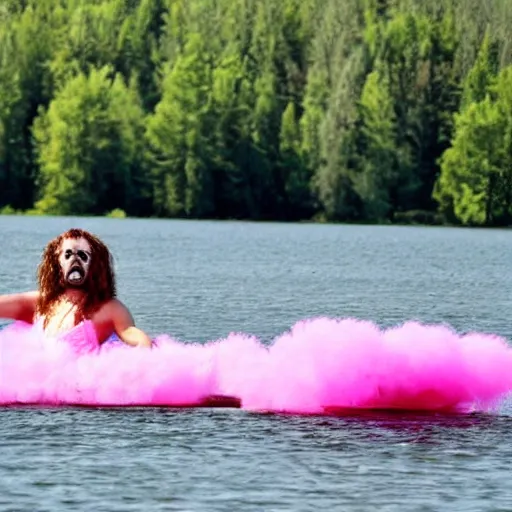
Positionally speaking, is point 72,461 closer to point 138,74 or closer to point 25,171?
point 25,171

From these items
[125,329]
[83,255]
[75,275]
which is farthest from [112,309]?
[83,255]

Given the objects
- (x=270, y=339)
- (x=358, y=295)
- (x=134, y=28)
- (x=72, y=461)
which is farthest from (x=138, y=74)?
(x=72, y=461)

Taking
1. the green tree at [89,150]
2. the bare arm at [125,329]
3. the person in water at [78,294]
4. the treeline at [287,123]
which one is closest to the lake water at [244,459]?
the bare arm at [125,329]

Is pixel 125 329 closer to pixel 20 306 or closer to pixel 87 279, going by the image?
pixel 87 279

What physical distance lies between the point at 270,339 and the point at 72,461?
13.9m

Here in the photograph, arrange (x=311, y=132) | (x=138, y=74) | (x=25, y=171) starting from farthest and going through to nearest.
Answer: (x=138, y=74) → (x=25, y=171) → (x=311, y=132)

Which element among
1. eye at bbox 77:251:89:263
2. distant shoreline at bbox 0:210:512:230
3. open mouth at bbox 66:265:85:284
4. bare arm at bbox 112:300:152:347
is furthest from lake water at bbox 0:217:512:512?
distant shoreline at bbox 0:210:512:230

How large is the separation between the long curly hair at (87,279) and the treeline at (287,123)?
106776 millimetres

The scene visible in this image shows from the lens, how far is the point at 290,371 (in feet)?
66.1

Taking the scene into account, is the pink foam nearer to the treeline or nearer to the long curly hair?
the long curly hair

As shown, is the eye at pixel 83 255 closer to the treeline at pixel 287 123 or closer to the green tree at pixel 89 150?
the treeline at pixel 287 123

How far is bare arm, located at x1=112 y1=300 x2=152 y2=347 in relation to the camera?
20.0 m

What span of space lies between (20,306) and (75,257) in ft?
2.93

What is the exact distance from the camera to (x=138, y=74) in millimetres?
152375
